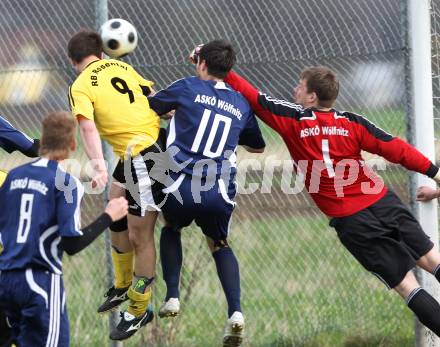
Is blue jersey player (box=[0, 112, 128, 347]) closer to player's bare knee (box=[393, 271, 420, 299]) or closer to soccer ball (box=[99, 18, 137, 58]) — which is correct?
soccer ball (box=[99, 18, 137, 58])

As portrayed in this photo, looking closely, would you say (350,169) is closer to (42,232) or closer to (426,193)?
(426,193)

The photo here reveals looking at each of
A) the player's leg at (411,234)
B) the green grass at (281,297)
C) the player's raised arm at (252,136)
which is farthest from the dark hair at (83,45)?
the player's leg at (411,234)

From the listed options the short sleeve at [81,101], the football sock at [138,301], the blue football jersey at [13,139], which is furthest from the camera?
the blue football jersey at [13,139]

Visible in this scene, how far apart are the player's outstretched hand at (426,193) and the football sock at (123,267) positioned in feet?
7.17

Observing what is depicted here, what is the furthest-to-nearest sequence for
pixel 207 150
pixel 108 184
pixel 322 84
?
pixel 108 184, pixel 322 84, pixel 207 150

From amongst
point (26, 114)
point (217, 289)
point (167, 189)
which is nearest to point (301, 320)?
point (217, 289)

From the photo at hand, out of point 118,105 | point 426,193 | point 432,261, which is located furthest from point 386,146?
point 118,105

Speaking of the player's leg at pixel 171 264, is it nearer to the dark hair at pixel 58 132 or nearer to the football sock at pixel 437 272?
the dark hair at pixel 58 132

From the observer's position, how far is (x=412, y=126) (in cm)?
791

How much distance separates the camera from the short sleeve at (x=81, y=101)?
264 inches

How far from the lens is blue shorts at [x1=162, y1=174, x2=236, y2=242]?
6773 millimetres

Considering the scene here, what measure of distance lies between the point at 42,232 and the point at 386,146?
2.53 meters

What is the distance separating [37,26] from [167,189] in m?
2.22

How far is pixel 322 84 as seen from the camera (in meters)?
7.03
